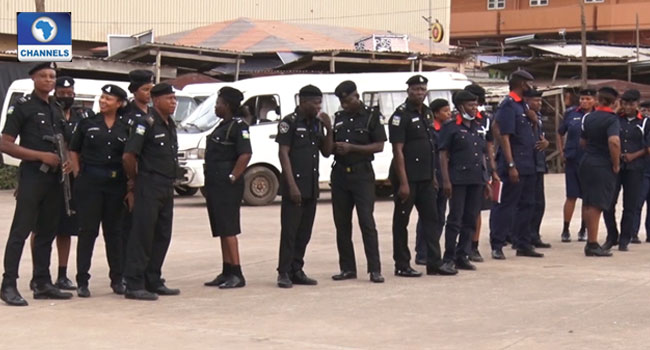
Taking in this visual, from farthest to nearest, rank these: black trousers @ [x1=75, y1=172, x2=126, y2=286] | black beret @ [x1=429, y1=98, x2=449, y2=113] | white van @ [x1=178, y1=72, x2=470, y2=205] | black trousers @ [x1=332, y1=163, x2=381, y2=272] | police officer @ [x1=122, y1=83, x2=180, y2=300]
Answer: white van @ [x1=178, y1=72, x2=470, y2=205] < black beret @ [x1=429, y1=98, x2=449, y2=113] < black trousers @ [x1=332, y1=163, x2=381, y2=272] < black trousers @ [x1=75, y1=172, x2=126, y2=286] < police officer @ [x1=122, y1=83, x2=180, y2=300]

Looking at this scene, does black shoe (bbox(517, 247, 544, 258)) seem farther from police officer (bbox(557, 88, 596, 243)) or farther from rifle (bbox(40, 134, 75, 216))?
rifle (bbox(40, 134, 75, 216))

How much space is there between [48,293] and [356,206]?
2.85 meters

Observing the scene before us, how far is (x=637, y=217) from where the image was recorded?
1434cm

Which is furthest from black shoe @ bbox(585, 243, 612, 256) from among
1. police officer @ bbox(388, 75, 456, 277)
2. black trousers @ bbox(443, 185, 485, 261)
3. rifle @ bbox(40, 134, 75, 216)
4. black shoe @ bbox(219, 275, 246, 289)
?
rifle @ bbox(40, 134, 75, 216)

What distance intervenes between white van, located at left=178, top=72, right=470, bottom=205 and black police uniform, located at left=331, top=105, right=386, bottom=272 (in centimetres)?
901

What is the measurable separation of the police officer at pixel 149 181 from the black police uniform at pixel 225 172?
0.52m

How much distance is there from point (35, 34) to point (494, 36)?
44824 mm

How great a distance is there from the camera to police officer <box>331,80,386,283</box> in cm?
1075

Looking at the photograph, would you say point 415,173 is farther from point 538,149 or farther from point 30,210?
point 30,210

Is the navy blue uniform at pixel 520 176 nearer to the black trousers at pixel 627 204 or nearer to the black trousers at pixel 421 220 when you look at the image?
the black trousers at pixel 627 204

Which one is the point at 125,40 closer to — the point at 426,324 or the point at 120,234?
the point at 120,234

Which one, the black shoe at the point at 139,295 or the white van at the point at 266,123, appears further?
the white van at the point at 266,123

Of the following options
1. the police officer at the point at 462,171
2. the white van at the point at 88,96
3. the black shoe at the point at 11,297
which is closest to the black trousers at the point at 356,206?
the police officer at the point at 462,171

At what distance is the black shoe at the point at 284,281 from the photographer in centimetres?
1066
